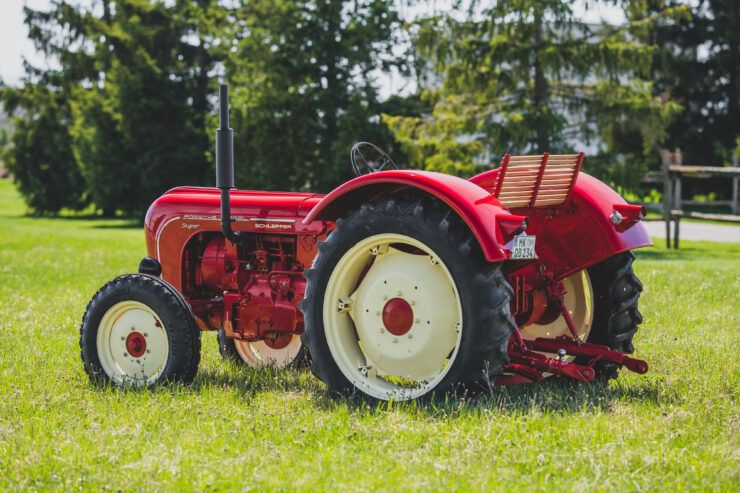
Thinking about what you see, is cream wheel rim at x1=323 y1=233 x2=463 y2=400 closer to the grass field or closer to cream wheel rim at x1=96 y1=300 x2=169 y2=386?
the grass field

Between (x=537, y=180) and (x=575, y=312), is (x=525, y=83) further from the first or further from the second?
(x=537, y=180)

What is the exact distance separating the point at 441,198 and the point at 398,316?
0.68 m

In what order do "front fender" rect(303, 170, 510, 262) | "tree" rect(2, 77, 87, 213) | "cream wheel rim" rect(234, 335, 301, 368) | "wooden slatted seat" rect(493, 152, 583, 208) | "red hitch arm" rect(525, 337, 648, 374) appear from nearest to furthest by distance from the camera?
"front fender" rect(303, 170, 510, 262) → "wooden slatted seat" rect(493, 152, 583, 208) → "red hitch arm" rect(525, 337, 648, 374) → "cream wheel rim" rect(234, 335, 301, 368) → "tree" rect(2, 77, 87, 213)

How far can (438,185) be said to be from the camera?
12.9 ft

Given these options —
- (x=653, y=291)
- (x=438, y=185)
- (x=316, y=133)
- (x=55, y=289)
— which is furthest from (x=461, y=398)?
(x=316, y=133)

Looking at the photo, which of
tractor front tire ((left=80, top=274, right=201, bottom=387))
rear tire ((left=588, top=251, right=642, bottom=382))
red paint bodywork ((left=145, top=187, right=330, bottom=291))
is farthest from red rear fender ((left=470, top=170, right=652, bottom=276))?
tractor front tire ((left=80, top=274, right=201, bottom=387))

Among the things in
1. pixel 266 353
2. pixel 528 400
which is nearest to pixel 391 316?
pixel 528 400

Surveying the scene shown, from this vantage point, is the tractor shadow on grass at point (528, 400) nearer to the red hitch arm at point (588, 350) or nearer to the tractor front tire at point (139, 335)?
the red hitch arm at point (588, 350)

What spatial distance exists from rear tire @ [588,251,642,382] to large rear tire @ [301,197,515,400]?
3.70 ft

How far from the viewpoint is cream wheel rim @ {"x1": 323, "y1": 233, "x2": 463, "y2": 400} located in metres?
4.09

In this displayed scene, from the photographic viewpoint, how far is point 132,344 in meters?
4.90

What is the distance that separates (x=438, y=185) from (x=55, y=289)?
25.3 ft

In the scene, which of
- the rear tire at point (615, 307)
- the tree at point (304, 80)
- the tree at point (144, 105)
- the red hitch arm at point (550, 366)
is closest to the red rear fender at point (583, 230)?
the rear tire at point (615, 307)

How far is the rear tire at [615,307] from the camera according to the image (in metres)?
4.69
